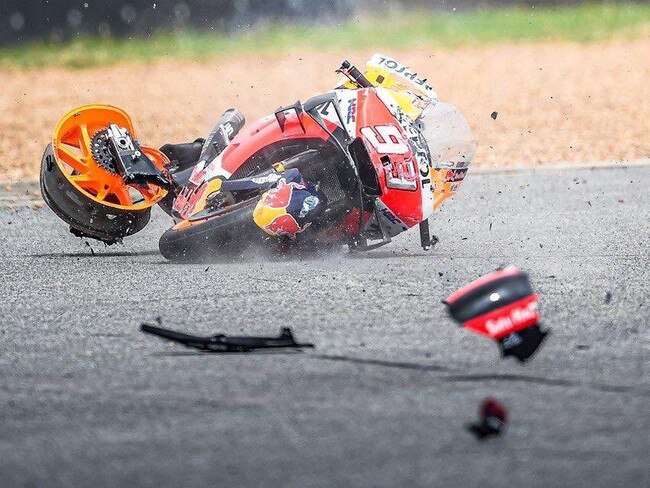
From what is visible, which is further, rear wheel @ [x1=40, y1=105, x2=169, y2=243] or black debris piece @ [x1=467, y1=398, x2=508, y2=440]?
rear wheel @ [x1=40, y1=105, x2=169, y2=243]

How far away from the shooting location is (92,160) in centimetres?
827

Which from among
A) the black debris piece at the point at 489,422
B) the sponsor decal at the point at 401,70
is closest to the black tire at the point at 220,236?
the sponsor decal at the point at 401,70

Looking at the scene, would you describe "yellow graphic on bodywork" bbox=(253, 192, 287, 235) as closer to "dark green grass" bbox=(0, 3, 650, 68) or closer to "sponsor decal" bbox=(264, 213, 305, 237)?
"sponsor decal" bbox=(264, 213, 305, 237)

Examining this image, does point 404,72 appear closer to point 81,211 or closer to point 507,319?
point 81,211

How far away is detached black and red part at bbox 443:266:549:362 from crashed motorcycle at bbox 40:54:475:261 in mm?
2672

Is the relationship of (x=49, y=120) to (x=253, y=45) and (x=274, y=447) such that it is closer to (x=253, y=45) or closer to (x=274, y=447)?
(x=253, y=45)

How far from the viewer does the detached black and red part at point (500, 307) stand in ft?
17.3

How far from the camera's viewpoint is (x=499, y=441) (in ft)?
14.8

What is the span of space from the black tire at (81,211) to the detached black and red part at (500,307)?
135 inches

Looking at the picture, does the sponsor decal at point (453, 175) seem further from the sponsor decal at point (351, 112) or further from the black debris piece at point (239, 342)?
the black debris piece at point (239, 342)

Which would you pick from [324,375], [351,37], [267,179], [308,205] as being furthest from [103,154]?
[351,37]

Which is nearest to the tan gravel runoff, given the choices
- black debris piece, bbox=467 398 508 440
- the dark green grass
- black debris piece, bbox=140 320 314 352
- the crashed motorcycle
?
the dark green grass

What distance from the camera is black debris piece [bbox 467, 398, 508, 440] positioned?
14.9 feet

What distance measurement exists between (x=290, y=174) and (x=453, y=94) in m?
11.2
